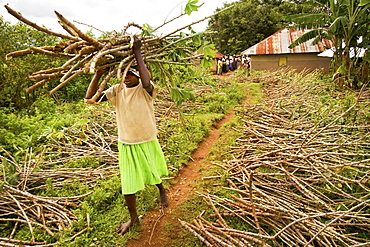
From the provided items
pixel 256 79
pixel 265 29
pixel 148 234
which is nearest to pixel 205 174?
pixel 148 234

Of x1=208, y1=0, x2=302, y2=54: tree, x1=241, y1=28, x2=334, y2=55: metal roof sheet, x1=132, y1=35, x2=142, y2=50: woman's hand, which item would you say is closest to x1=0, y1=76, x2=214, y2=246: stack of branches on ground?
x1=132, y1=35, x2=142, y2=50: woman's hand

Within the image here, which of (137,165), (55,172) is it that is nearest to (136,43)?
(137,165)

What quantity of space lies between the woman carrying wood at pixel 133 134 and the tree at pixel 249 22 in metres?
22.1

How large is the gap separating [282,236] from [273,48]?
18124mm

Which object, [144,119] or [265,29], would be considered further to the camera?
[265,29]

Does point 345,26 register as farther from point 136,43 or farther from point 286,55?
point 136,43

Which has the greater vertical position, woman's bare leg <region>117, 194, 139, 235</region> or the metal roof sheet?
the metal roof sheet

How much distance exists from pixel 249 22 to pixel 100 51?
25.7 m

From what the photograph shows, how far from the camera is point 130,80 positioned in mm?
2238

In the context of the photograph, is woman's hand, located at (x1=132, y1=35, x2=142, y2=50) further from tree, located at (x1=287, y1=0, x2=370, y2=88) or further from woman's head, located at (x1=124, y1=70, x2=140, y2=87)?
tree, located at (x1=287, y1=0, x2=370, y2=88)

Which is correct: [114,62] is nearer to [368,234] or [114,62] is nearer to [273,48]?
[368,234]

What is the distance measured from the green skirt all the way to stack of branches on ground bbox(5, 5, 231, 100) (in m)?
0.77

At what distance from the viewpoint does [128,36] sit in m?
1.97

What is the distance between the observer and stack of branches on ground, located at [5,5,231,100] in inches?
Answer: 61.6
